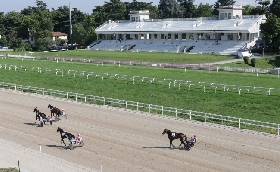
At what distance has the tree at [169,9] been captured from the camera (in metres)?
142

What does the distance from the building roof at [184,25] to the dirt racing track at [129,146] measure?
55.3m

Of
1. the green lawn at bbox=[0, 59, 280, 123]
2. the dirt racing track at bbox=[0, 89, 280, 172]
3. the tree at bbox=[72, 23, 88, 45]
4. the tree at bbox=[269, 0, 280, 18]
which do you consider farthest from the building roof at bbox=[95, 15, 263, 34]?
the dirt racing track at bbox=[0, 89, 280, 172]

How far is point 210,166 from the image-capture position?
20.7m

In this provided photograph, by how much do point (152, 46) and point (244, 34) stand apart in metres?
20.4

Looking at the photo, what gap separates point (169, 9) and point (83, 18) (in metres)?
33.1

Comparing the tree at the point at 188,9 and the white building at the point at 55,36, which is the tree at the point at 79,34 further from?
the tree at the point at 188,9

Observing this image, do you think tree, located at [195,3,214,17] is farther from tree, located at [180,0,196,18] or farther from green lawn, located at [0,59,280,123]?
green lawn, located at [0,59,280,123]

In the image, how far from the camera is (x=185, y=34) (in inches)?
3716

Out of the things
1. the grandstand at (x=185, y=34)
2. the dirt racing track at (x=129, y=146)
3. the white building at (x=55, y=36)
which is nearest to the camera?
the dirt racing track at (x=129, y=146)

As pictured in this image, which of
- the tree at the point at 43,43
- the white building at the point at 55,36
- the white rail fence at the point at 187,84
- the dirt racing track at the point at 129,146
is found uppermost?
the white building at the point at 55,36

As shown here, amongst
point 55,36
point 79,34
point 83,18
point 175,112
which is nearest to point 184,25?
point 79,34

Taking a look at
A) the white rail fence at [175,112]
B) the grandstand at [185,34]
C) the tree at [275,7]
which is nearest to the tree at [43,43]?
the grandstand at [185,34]

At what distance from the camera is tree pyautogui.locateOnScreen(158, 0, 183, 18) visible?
142 m

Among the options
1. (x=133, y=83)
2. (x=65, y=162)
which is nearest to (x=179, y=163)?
(x=65, y=162)
